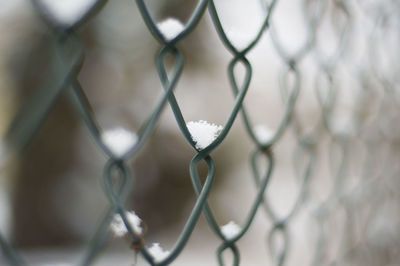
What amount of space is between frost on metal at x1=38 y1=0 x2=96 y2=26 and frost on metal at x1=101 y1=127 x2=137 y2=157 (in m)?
0.08

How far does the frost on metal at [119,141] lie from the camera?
10.4 inches

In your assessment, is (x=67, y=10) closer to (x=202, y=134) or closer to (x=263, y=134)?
(x=202, y=134)

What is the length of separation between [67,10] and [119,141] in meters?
0.09

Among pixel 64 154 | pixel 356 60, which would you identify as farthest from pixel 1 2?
pixel 356 60

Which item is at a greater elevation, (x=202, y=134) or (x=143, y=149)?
(x=143, y=149)

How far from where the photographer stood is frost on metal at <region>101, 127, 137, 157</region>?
10.4 inches

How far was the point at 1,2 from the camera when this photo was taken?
222 centimetres

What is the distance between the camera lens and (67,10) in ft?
0.71

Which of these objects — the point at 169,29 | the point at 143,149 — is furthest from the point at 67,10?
Answer: the point at 143,149

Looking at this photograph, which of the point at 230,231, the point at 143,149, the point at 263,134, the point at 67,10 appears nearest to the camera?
the point at 67,10

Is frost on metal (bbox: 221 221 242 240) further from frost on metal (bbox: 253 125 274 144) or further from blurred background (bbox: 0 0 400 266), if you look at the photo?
blurred background (bbox: 0 0 400 266)

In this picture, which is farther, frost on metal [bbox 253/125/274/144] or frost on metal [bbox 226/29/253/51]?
frost on metal [bbox 253/125/274/144]

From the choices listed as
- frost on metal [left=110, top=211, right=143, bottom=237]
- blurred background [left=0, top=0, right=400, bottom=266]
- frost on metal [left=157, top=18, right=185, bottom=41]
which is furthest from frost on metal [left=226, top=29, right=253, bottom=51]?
blurred background [left=0, top=0, right=400, bottom=266]

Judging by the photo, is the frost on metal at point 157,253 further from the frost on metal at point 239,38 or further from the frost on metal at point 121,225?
the frost on metal at point 239,38
